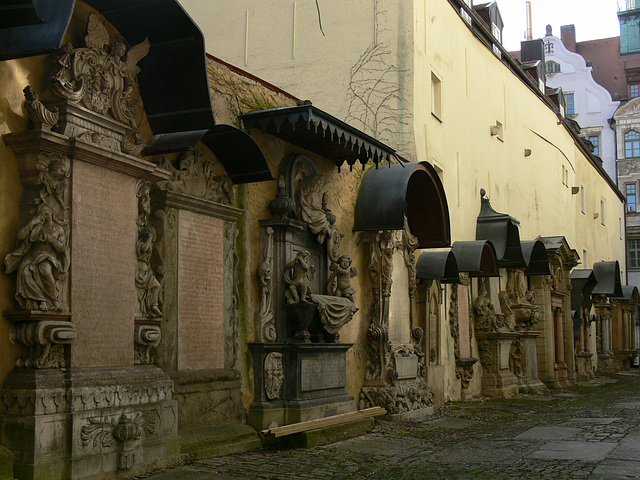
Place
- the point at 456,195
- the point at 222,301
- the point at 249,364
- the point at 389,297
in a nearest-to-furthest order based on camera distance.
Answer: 1. the point at 222,301
2. the point at 249,364
3. the point at 389,297
4. the point at 456,195

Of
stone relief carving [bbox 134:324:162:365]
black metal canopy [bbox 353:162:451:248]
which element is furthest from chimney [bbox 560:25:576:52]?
stone relief carving [bbox 134:324:162:365]

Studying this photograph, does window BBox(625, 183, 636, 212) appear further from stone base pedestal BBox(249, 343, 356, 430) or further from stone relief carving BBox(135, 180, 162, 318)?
stone relief carving BBox(135, 180, 162, 318)

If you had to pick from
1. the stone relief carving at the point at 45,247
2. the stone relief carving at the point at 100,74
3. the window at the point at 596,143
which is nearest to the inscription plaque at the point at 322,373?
the stone relief carving at the point at 100,74

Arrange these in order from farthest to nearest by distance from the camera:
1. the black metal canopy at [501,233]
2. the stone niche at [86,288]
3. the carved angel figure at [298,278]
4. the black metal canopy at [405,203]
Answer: the black metal canopy at [501,233] < the black metal canopy at [405,203] < the carved angel figure at [298,278] < the stone niche at [86,288]

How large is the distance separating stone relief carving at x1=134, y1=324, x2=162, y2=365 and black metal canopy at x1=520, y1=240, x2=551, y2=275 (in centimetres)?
1552

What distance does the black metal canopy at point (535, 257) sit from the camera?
72.5 ft

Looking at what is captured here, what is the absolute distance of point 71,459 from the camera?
6.69 m

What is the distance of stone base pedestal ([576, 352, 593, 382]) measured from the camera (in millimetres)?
29844

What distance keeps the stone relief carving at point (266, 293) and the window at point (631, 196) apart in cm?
4426

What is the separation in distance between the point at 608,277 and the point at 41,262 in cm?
3166

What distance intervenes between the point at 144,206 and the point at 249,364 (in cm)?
298

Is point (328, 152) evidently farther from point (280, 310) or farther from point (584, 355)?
point (584, 355)

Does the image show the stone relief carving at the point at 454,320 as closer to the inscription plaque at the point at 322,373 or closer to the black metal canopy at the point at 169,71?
the inscription plaque at the point at 322,373

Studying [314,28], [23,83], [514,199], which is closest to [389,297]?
[314,28]
